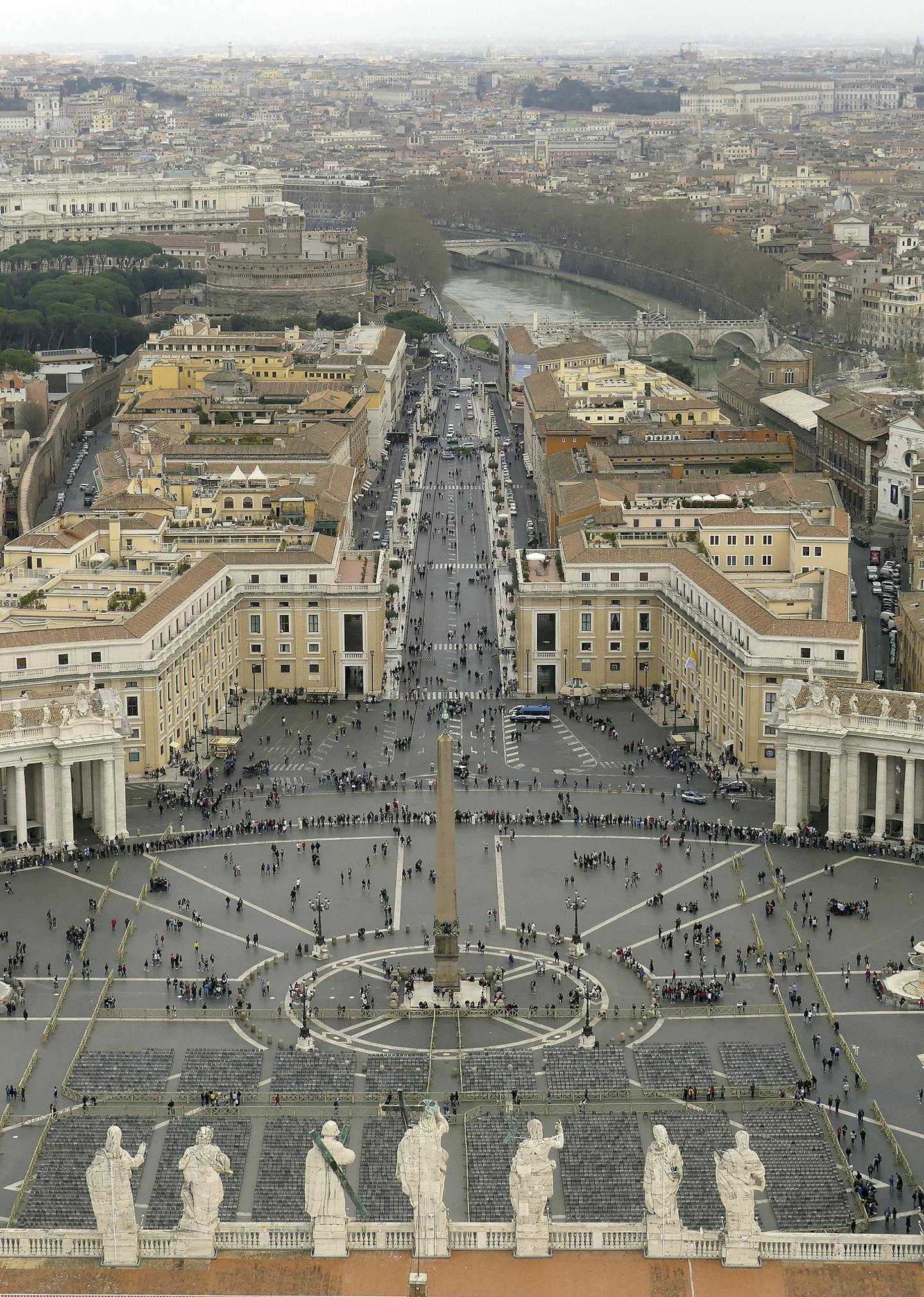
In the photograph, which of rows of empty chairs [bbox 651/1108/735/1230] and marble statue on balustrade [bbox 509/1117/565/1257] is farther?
rows of empty chairs [bbox 651/1108/735/1230]

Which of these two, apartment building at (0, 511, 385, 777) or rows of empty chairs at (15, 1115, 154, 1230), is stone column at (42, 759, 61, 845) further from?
rows of empty chairs at (15, 1115, 154, 1230)

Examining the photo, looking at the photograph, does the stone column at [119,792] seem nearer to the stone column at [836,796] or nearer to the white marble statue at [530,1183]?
the stone column at [836,796]

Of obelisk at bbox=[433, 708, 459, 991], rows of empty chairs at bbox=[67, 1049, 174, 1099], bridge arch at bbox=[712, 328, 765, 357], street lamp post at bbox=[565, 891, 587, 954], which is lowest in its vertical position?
bridge arch at bbox=[712, 328, 765, 357]

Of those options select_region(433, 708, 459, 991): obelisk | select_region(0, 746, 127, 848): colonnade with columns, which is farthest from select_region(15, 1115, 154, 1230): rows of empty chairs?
select_region(0, 746, 127, 848): colonnade with columns

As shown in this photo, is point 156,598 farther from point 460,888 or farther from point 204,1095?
point 204,1095

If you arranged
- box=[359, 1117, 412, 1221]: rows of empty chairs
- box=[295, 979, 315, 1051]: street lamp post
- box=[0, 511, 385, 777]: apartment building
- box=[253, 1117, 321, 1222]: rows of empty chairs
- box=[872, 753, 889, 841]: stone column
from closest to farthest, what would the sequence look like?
box=[359, 1117, 412, 1221]: rows of empty chairs → box=[253, 1117, 321, 1222]: rows of empty chairs → box=[295, 979, 315, 1051]: street lamp post → box=[872, 753, 889, 841]: stone column → box=[0, 511, 385, 777]: apartment building
